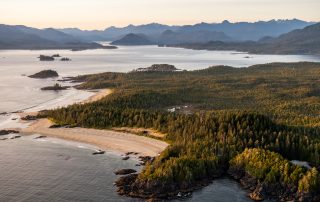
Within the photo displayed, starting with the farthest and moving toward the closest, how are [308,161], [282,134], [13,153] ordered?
[13,153] → [282,134] → [308,161]

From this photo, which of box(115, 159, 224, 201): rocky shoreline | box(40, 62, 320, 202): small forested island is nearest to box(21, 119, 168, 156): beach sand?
box(40, 62, 320, 202): small forested island

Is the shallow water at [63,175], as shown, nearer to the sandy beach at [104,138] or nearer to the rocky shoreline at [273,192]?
the rocky shoreline at [273,192]

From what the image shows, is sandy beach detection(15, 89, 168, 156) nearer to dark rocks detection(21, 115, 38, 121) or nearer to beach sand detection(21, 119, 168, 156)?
beach sand detection(21, 119, 168, 156)

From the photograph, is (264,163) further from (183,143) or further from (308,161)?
(183,143)

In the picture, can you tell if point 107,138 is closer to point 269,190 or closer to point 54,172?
point 54,172

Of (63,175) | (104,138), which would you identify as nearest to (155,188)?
(63,175)

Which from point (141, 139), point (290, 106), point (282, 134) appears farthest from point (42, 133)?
point (290, 106)

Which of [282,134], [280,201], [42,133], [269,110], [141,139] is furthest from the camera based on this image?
[269,110]

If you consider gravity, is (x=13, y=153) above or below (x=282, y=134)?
below
